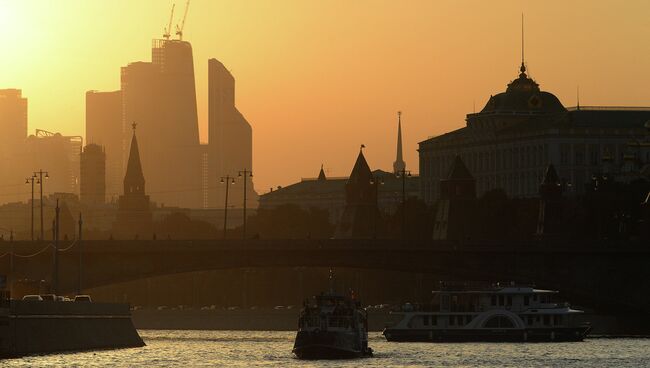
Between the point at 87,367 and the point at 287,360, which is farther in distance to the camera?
the point at 287,360

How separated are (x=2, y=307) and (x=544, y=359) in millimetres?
40154

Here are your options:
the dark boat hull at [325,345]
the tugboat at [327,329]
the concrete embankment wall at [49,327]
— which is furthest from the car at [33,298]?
the dark boat hull at [325,345]

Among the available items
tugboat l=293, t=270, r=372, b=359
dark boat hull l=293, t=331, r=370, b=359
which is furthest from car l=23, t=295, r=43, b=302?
dark boat hull l=293, t=331, r=370, b=359

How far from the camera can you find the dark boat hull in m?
194

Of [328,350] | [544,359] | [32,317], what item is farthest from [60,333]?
[544,359]

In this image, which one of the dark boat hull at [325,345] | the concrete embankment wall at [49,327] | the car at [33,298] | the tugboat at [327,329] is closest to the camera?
the concrete embankment wall at [49,327]

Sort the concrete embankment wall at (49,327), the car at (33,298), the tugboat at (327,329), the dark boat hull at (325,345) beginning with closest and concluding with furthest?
the concrete embankment wall at (49,327) → the car at (33,298) → the tugboat at (327,329) → the dark boat hull at (325,345)

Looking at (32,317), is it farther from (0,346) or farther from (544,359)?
(544,359)

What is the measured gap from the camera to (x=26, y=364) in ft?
575

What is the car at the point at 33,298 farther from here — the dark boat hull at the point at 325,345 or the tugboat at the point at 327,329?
the dark boat hull at the point at 325,345

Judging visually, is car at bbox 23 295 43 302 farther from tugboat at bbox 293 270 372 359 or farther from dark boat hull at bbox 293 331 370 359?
dark boat hull at bbox 293 331 370 359

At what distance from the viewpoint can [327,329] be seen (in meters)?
194

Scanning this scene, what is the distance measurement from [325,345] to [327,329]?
1.12 meters

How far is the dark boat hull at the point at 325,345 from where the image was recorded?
19412cm
